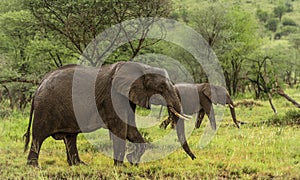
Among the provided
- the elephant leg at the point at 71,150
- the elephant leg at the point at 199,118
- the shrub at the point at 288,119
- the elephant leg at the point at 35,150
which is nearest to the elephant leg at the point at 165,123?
the elephant leg at the point at 199,118

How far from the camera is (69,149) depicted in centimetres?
781

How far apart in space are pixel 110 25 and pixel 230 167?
682 cm

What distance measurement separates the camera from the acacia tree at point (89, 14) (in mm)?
11758

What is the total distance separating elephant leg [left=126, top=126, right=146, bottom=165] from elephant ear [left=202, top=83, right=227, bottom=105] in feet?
24.5

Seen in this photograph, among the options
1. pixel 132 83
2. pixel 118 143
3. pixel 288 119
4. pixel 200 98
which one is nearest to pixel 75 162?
pixel 118 143

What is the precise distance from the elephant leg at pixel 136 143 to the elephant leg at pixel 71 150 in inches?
41.4

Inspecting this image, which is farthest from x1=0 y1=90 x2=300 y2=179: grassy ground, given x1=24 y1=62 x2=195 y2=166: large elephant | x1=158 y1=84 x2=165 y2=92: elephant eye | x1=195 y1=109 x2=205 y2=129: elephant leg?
x1=195 y1=109 x2=205 y2=129: elephant leg

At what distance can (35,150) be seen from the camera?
7.18 metres

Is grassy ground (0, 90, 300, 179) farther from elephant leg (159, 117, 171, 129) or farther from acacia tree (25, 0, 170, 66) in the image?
acacia tree (25, 0, 170, 66)

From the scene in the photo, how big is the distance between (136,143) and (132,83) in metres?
1.19

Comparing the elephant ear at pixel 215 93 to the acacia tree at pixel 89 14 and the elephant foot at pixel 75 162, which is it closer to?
the acacia tree at pixel 89 14

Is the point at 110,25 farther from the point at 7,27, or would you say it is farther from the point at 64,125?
Result: the point at 7,27

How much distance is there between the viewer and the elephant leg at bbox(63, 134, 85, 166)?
7713mm

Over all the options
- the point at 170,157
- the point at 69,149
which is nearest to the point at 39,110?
the point at 69,149
